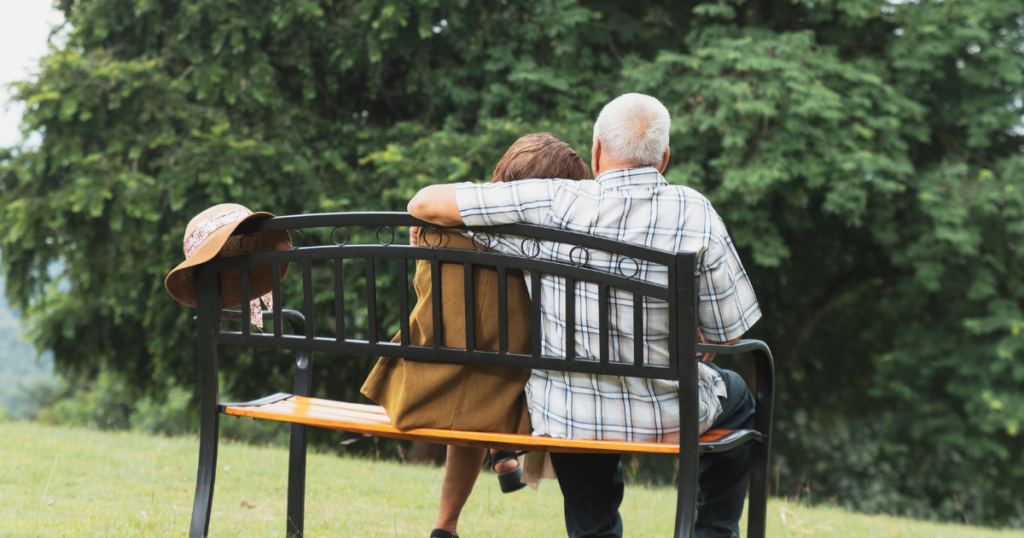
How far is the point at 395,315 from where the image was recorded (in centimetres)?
768

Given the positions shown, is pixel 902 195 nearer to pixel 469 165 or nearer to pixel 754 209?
pixel 754 209

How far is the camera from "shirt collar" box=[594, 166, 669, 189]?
6.66 ft

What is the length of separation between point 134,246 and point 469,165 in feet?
11.5

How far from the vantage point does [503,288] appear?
1.90 metres

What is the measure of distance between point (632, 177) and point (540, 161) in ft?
0.93

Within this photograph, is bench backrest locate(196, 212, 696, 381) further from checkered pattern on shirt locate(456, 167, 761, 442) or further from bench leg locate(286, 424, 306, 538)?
bench leg locate(286, 424, 306, 538)

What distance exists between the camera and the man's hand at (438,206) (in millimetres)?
1926

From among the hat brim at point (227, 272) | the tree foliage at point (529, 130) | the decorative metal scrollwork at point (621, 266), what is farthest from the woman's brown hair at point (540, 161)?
the tree foliage at point (529, 130)

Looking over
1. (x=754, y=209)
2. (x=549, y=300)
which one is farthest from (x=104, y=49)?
(x=549, y=300)

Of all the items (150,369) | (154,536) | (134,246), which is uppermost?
(134,246)

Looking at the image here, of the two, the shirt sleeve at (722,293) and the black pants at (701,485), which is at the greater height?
the shirt sleeve at (722,293)

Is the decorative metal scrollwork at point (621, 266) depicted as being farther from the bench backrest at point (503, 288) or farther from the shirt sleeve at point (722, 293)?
the shirt sleeve at point (722, 293)

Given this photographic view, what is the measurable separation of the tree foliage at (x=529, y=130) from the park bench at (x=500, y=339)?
5096 millimetres

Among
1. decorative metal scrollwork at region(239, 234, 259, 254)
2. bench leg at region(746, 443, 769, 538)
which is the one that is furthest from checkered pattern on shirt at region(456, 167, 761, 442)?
decorative metal scrollwork at region(239, 234, 259, 254)
